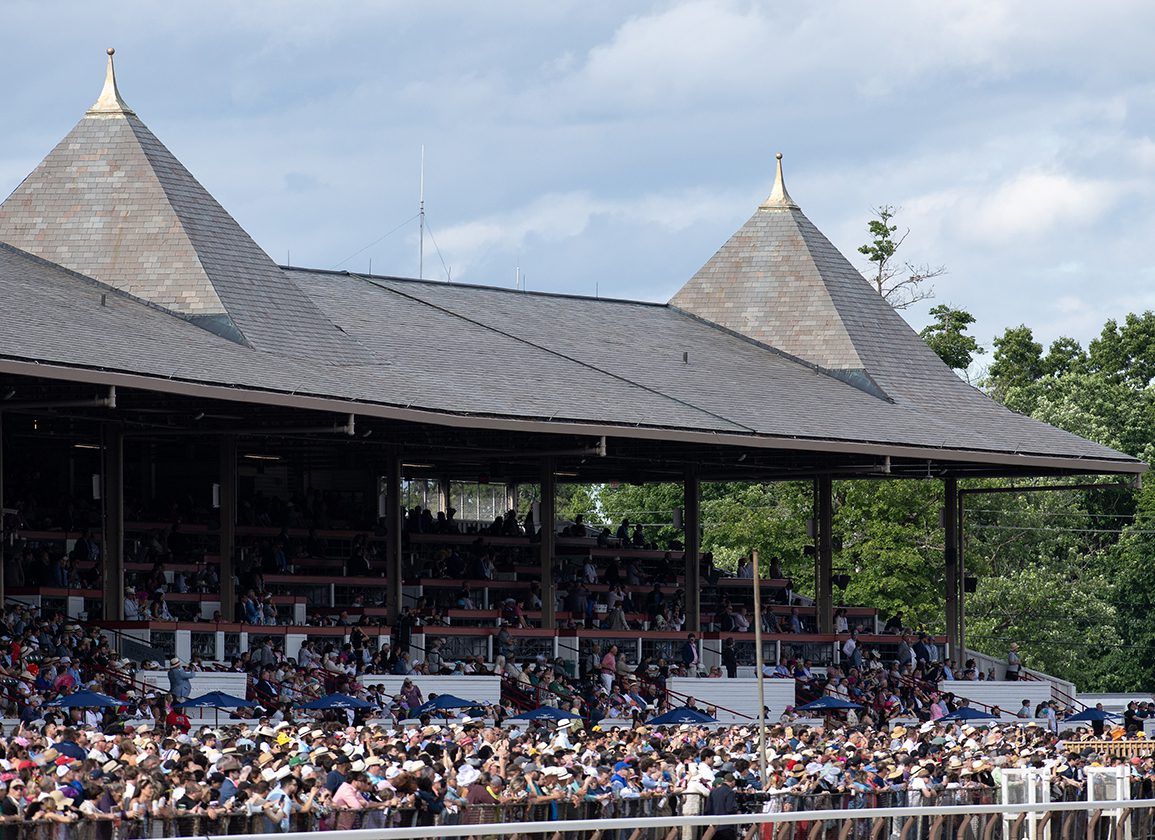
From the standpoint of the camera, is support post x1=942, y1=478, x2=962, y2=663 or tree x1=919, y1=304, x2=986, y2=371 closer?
support post x1=942, y1=478, x2=962, y2=663

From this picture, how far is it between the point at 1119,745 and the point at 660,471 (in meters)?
19.3

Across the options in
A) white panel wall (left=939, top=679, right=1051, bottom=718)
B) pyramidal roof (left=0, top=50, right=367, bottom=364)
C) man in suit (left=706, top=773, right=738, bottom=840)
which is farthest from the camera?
white panel wall (left=939, top=679, right=1051, bottom=718)

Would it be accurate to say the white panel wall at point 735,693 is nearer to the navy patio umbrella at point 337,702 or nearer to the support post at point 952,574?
the support post at point 952,574

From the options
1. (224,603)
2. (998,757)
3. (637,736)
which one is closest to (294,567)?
(224,603)

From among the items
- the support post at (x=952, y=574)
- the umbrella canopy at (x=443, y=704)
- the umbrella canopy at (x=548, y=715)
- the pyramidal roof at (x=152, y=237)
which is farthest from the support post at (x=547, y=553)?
the support post at (x=952, y=574)

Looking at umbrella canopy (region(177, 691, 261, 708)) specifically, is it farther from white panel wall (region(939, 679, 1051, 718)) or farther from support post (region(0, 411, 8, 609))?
white panel wall (region(939, 679, 1051, 718))

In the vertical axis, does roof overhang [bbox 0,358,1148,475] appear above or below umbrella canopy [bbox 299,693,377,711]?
above

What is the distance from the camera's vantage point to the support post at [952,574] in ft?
160

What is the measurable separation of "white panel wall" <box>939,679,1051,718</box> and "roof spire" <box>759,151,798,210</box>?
46.6 feet

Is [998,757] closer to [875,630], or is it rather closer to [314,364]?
[314,364]

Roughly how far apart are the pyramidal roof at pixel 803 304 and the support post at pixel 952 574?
2856mm

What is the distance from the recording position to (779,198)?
54.8m

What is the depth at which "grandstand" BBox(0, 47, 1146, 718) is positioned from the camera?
118 ft

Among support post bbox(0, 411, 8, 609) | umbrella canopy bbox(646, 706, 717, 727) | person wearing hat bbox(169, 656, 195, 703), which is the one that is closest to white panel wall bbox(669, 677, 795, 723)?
umbrella canopy bbox(646, 706, 717, 727)
